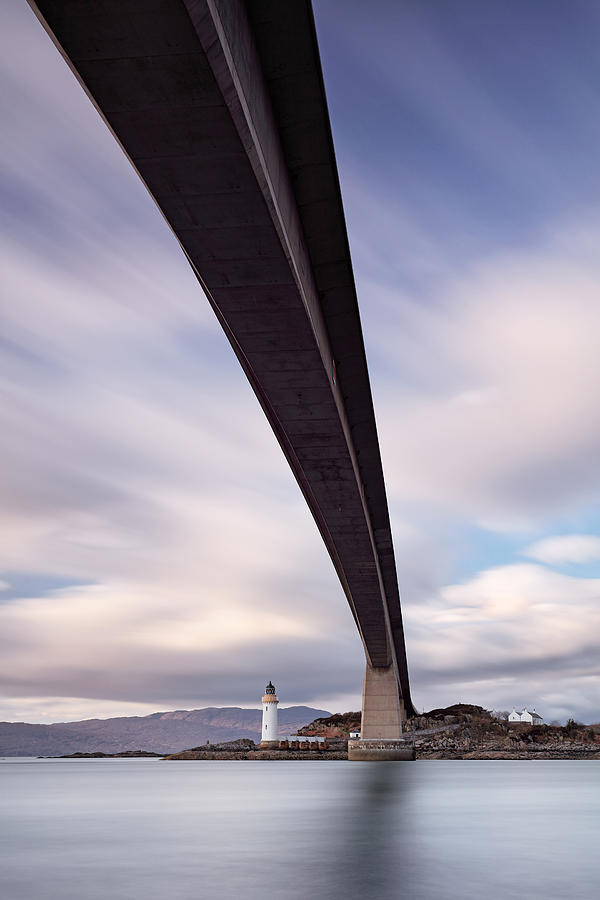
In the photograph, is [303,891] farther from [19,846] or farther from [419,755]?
[419,755]

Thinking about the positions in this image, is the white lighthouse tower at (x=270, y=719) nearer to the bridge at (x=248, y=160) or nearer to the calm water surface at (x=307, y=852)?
the calm water surface at (x=307, y=852)

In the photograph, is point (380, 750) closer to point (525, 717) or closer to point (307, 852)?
point (307, 852)

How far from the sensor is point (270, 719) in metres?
109

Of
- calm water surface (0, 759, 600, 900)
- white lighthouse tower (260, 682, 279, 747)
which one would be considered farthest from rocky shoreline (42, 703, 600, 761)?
calm water surface (0, 759, 600, 900)

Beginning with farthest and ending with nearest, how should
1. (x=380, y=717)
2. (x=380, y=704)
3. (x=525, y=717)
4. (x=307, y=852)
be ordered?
(x=525, y=717) < (x=380, y=717) < (x=380, y=704) < (x=307, y=852)

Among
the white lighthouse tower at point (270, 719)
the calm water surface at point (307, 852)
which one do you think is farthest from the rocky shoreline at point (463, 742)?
the calm water surface at point (307, 852)

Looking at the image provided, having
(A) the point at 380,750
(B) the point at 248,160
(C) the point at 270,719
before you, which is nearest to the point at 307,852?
(B) the point at 248,160

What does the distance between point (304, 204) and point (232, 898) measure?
10035 millimetres

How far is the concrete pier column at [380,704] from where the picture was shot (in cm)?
5822

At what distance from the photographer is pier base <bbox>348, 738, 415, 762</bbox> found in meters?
59.6

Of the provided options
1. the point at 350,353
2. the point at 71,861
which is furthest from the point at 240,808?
the point at 350,353

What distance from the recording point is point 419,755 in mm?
94625

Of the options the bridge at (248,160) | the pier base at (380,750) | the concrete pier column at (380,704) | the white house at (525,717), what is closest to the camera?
the bridge at (248,160)

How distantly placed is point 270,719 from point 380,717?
54.1 metres
